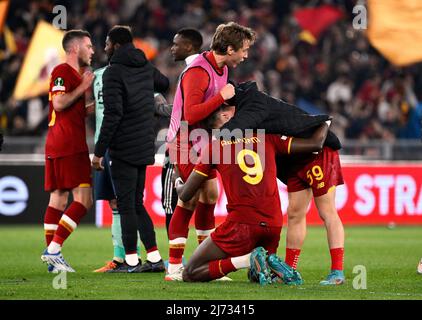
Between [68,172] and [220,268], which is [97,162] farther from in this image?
[220,268]

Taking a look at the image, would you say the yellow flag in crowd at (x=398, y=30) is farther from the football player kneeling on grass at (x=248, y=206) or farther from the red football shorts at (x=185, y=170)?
the football player kneeling on grass at (x=248, y=206)

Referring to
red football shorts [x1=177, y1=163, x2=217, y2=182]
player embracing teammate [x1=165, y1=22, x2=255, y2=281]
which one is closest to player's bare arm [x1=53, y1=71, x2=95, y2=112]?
player embracing teammate [x1=165, y1=22, x2=255, y2=281]

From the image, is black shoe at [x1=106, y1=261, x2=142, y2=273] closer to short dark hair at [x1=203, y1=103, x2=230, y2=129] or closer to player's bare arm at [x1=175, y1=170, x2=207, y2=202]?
player's bare arm at [x1=175, y1=170, x2=207, y2=202]

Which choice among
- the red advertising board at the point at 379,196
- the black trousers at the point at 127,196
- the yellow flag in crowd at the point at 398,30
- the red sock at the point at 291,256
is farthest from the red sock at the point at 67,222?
the yellow flag in crowd at the point at 398,30

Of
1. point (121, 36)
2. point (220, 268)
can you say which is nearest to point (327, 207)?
point (220, 268)

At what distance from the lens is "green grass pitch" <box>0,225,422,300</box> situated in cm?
801

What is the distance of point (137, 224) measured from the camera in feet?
33.6

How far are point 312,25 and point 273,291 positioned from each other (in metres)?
14.8

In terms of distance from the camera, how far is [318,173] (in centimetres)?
901

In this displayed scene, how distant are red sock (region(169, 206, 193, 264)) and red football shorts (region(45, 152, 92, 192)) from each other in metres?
1.44

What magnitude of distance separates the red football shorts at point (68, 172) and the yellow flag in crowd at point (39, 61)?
8.34 meters

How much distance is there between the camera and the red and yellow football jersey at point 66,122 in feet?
34.2

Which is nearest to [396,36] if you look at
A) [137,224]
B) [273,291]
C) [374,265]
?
[374,265]
